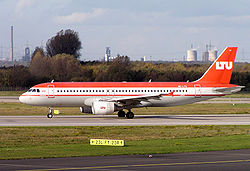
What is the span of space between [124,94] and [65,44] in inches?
3477

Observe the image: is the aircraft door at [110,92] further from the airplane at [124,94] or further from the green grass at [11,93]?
the green grass at [11,93]

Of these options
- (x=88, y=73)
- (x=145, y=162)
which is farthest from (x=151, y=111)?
(x=88, y=73)

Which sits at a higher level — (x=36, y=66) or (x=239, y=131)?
(x=36, y=66)

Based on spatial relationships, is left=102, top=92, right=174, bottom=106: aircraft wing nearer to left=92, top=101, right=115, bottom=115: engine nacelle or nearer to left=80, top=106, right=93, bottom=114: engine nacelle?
left=92, top=101, right=115, bottom=115: engine nacelle

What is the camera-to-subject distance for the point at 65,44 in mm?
130625

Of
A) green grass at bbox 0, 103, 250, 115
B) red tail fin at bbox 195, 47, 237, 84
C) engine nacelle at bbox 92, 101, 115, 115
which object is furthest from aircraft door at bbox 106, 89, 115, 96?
red tail fin at bbox 195, 47, 237, 84

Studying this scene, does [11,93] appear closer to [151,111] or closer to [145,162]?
[151,111]

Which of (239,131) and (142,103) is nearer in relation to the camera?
(239,131)

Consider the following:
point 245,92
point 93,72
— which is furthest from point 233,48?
point 93,72

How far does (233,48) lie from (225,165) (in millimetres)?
31066

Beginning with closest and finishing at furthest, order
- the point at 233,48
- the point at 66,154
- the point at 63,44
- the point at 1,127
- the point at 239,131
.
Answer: the point at 66,154 → the point at 239,131 → the point at 1,127 → the point at 233,48 → the point at 63,44

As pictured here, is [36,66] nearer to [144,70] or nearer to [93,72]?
[93,72]

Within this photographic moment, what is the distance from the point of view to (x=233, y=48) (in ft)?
155

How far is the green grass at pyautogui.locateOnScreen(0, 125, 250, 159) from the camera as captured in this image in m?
22.2
